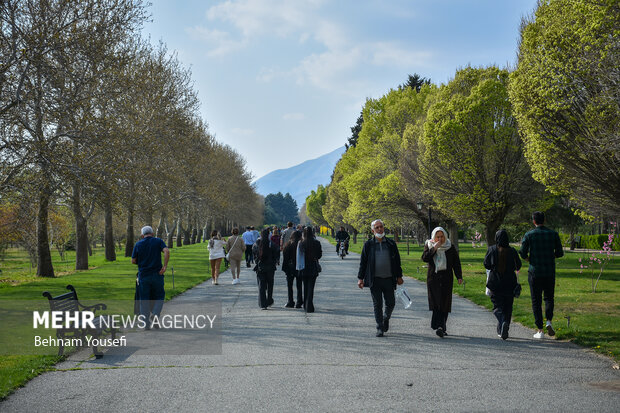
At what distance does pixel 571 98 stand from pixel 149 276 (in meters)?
12.6

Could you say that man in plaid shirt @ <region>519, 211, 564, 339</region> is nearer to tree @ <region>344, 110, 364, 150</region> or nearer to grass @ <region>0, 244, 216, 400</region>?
grass @ <region>0, 244, 216, 400</region>

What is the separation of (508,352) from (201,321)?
5.67m

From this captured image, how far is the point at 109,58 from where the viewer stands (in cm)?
1862

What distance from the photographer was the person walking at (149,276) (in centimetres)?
998

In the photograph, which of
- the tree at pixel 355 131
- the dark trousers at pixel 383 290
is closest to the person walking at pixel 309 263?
the dark trousers at pixel 383 290

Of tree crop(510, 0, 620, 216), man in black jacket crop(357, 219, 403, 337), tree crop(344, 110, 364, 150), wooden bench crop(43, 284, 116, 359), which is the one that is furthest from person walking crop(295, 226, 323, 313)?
tree crop(344, 110, 364, 150)

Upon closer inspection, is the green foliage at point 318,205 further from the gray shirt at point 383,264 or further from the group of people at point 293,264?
the gray shirt at point 383,264

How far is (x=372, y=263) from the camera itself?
9.49 m

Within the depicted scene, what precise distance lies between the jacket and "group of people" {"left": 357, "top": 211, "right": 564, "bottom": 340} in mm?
17

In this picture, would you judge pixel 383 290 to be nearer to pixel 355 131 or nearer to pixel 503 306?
pixel 503 306

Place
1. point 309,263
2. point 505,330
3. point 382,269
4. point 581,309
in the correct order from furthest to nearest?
1. point 581,309
2. point 309,263
3. point 382,269
4. point 505,330

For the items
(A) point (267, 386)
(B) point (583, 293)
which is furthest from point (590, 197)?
(A) point (267, 386)

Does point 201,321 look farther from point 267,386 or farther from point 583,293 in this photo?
point 583,293

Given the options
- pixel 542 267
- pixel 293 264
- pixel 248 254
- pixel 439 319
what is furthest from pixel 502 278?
pixel 248 254
